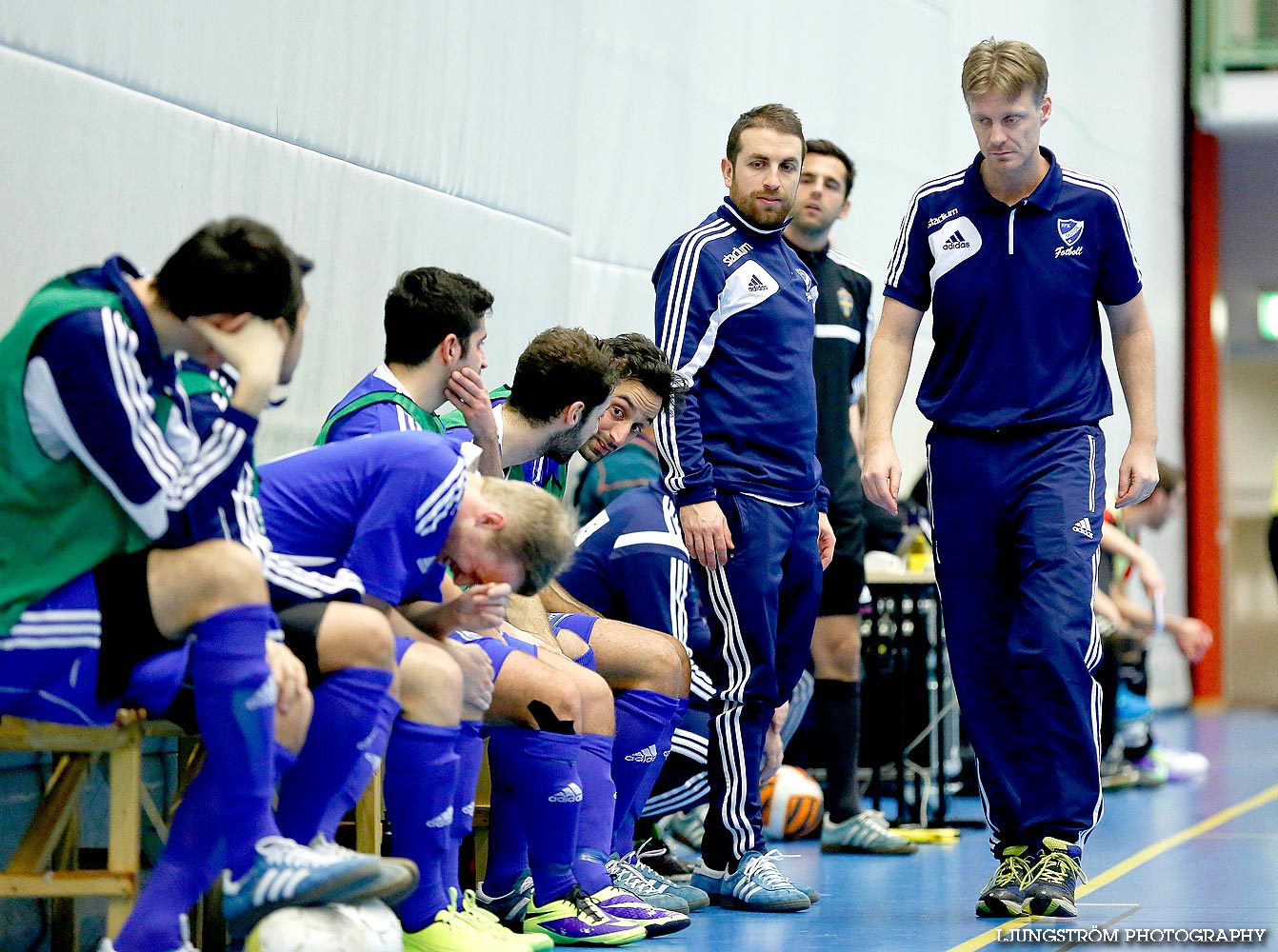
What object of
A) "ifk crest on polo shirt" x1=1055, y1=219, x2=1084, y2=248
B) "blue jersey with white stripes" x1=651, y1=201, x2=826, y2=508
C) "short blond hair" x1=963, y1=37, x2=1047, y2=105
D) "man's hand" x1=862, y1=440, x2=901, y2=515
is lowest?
"man's hand" x1=862, y1=440, x2=901, y2=515

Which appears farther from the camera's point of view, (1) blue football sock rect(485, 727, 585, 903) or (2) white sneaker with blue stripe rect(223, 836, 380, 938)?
(1) blue football sock rect(485, 727, 585, 903)

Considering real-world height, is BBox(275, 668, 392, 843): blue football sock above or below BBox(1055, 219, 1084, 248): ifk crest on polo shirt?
below

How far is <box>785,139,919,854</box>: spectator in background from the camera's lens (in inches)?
186

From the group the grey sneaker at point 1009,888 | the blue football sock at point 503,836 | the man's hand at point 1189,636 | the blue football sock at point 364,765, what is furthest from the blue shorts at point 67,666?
the man's hand at point 1189,636

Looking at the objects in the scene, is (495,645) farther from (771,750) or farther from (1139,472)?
(1139,472)

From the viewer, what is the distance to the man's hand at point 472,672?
110 inches

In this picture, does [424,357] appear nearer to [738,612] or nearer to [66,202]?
[66,202]

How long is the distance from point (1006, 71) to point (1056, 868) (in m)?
1.59

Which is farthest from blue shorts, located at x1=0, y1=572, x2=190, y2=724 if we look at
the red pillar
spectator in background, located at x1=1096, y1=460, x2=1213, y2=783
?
the red pillar

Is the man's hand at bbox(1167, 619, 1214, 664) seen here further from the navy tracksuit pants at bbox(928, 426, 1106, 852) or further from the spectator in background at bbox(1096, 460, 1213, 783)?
the navy tracksuit pants at bbox(928, 426, 1106, 852)

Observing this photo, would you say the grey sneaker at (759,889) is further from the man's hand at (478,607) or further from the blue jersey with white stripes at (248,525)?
the blue jersey with white stripes at (248,525)

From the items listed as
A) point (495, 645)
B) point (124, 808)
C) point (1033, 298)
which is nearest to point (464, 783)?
point (495, 645)

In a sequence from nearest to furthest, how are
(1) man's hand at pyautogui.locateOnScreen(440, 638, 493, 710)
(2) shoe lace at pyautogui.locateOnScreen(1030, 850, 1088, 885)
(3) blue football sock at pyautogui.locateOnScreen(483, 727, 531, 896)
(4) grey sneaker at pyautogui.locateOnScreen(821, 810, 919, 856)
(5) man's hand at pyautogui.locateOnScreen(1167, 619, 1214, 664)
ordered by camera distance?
(1) man's hand at pyautogui.locateOnScreen(440, 638, 493, 710)
(3) blue football sock at pyautogui.locateOnScreen(483, 727, 531, 896)
(2) shoe lace at pyautogui.locateOnScreen(1030, 850, 1088, 885)
(4) grey sneaker at pyautogui.locateOnScreen(821, 810, 919, 856)
(5) man's hand at pyautogui.locateOnScreen(1167, 619, 1214, 664)

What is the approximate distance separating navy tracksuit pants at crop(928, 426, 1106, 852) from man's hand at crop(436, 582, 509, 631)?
1.21 meters
